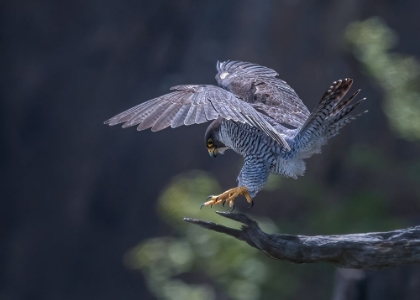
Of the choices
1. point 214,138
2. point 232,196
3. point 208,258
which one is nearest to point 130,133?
point 208,258

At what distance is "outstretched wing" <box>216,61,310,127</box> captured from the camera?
5183 millimetres

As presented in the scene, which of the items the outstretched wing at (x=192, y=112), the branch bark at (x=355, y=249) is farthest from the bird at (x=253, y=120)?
the branch bark at (x=355, y=249)

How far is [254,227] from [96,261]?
8.61 meters

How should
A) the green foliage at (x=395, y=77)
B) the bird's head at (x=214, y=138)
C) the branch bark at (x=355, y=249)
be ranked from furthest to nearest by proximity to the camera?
the green foliage at (x=395, y=77) < the bird's head at (x=214, y=138) < the branch bark at (x=355, y=249)

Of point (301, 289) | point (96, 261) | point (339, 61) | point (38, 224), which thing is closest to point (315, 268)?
point (301, 289)

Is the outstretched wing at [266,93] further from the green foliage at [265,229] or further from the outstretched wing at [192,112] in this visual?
the green foliage at [265,229]

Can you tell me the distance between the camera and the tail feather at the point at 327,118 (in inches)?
174

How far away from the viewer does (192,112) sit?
172 inches

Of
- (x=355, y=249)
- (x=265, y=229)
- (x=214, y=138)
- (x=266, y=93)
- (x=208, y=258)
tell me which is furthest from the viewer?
(x=265, y=229)

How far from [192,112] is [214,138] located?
1.04 m

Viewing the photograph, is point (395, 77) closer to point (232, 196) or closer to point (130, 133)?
point (232, 196)

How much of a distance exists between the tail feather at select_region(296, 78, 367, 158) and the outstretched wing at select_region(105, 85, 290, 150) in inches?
12.3

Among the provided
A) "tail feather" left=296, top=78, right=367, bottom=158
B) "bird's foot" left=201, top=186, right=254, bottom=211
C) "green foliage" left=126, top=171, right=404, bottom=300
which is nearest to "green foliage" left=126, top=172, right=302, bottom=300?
"green foliage" left=126, top=171, right=404, bottom=300

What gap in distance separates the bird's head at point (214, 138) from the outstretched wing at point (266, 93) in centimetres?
31
